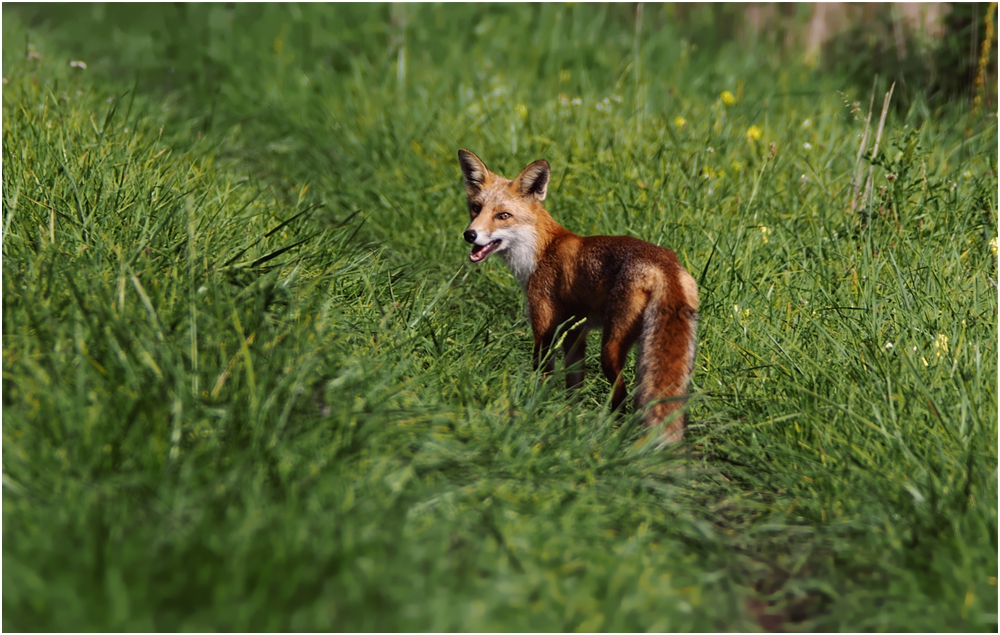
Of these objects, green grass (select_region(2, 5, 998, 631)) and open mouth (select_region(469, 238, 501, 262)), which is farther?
open mouth (select_region(469, 238, 501, 262))

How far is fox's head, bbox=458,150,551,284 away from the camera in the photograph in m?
4.93

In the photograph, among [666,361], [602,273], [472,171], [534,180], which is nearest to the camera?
[666,361]

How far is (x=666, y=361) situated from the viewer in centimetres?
363

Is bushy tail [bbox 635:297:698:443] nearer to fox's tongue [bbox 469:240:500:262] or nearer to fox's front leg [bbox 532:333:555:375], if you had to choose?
fox's front leg [bbox 532:333:555:375]

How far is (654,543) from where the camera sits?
2844 millimetres

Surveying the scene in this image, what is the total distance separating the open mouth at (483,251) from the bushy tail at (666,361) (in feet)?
4.30

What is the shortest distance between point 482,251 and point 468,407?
1800mm

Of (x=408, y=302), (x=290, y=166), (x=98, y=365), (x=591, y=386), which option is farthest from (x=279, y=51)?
(x=98, y=365)

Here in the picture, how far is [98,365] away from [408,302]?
1860 mm

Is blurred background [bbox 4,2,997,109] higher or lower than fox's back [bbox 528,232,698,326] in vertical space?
higher

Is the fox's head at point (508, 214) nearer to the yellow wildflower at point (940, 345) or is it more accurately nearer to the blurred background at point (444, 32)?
the yellow wildflower at point (940, 345)

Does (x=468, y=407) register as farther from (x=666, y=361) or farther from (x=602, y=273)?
(x=602, y=273)

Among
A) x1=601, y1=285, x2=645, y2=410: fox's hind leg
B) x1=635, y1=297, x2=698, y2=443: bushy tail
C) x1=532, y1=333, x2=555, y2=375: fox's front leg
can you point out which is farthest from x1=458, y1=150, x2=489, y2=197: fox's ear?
x1=635, y1=297, x2=698, y2=443: bushy tail

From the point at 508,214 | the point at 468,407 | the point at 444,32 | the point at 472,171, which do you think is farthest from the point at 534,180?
the point at 444,32
